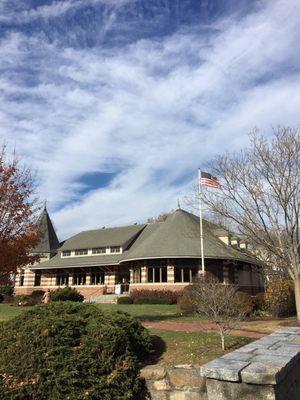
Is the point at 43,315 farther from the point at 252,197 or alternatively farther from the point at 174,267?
the point at 174,267

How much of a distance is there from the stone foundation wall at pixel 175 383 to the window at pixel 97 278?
33624 millimetres

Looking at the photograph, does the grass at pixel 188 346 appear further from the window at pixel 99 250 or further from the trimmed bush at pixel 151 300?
the window at pixel 99 250

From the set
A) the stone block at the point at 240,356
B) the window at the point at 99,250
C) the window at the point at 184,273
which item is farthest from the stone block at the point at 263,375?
the window at the point at 99,250

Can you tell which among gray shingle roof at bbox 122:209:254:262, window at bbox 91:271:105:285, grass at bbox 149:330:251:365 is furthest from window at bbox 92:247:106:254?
grass at bbox 149:330:251:365

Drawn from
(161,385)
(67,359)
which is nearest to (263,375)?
(161,385)

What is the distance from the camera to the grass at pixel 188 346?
8407 millimetres

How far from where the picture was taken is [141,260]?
34.2 metres

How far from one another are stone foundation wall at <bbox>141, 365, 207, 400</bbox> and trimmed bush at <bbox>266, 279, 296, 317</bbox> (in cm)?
1421

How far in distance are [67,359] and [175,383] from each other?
80.2 inches

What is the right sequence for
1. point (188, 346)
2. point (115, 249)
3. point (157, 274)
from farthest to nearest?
point (115, 249) < point (157, 274) < point (188, 346)

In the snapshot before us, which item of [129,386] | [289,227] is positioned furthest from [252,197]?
[129,386]

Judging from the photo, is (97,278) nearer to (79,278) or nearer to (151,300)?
(79,278)

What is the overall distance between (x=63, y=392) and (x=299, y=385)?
3792 millimetres

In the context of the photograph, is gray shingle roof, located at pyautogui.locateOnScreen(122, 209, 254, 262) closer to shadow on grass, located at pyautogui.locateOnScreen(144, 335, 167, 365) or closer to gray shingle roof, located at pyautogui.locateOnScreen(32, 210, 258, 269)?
gray shingle roof, located at pyautogui.locateOnScreen(32, 210, 258, 269)
